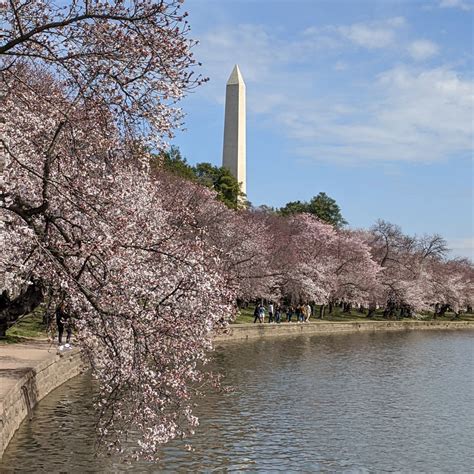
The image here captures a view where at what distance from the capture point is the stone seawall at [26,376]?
12.7 meters

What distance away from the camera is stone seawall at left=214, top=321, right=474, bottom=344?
114 ft

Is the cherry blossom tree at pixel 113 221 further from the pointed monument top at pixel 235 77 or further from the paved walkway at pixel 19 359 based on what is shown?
the pointed monument top at pixel 235 77

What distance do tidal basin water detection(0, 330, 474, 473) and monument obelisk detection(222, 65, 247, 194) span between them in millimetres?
34312

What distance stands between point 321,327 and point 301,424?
2699cm

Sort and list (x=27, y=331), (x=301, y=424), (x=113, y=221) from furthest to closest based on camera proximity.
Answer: (x=27, y=331) → (x=301, y=424) → (x=113, y=221)

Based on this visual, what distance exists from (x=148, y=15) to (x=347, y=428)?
34.9 ft

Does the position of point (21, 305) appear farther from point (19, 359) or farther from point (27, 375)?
point (19, 359)

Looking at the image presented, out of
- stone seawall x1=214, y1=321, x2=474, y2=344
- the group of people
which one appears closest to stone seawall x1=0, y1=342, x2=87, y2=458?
stone seawall x1=214, y1=321, x2=474, y2=344

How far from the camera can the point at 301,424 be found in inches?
623

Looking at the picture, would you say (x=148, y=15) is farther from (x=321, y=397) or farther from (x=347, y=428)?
(x=321, y=397)

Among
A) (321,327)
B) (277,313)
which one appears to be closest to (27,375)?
(277,313)

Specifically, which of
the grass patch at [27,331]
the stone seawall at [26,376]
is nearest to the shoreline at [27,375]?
the stone seawall at [26,376]

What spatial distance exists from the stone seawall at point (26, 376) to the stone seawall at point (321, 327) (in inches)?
331

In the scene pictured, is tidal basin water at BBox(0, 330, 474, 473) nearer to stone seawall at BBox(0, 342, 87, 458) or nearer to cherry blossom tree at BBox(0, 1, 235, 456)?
stone seawall at BBox(0, 342, 87, 458)
